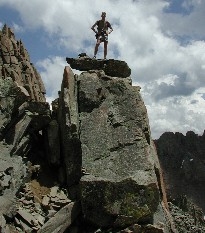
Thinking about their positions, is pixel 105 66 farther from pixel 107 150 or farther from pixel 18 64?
pixel 18 64

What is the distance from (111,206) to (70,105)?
6947 millimetres

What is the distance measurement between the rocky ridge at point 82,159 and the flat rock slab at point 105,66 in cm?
7

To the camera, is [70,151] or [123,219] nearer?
[123,219]

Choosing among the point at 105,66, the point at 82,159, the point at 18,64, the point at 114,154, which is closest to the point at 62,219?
the point at 82,159

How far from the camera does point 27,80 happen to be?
50.6m

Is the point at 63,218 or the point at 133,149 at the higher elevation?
the point at 133,149

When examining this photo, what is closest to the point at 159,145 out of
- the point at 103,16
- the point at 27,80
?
the point at 27,80

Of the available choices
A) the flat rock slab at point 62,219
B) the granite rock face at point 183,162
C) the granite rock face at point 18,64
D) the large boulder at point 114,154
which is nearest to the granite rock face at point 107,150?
the large boulder at point 114,154

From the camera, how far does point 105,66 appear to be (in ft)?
78.7

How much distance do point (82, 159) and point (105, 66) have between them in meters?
8.27

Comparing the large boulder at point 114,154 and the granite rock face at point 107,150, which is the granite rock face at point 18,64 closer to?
the granite rock face at point 107,150

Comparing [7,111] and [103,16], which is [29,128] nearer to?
[7,111]

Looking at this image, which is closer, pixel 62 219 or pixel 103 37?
pixel 62 219

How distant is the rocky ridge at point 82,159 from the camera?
15789 millimetres
